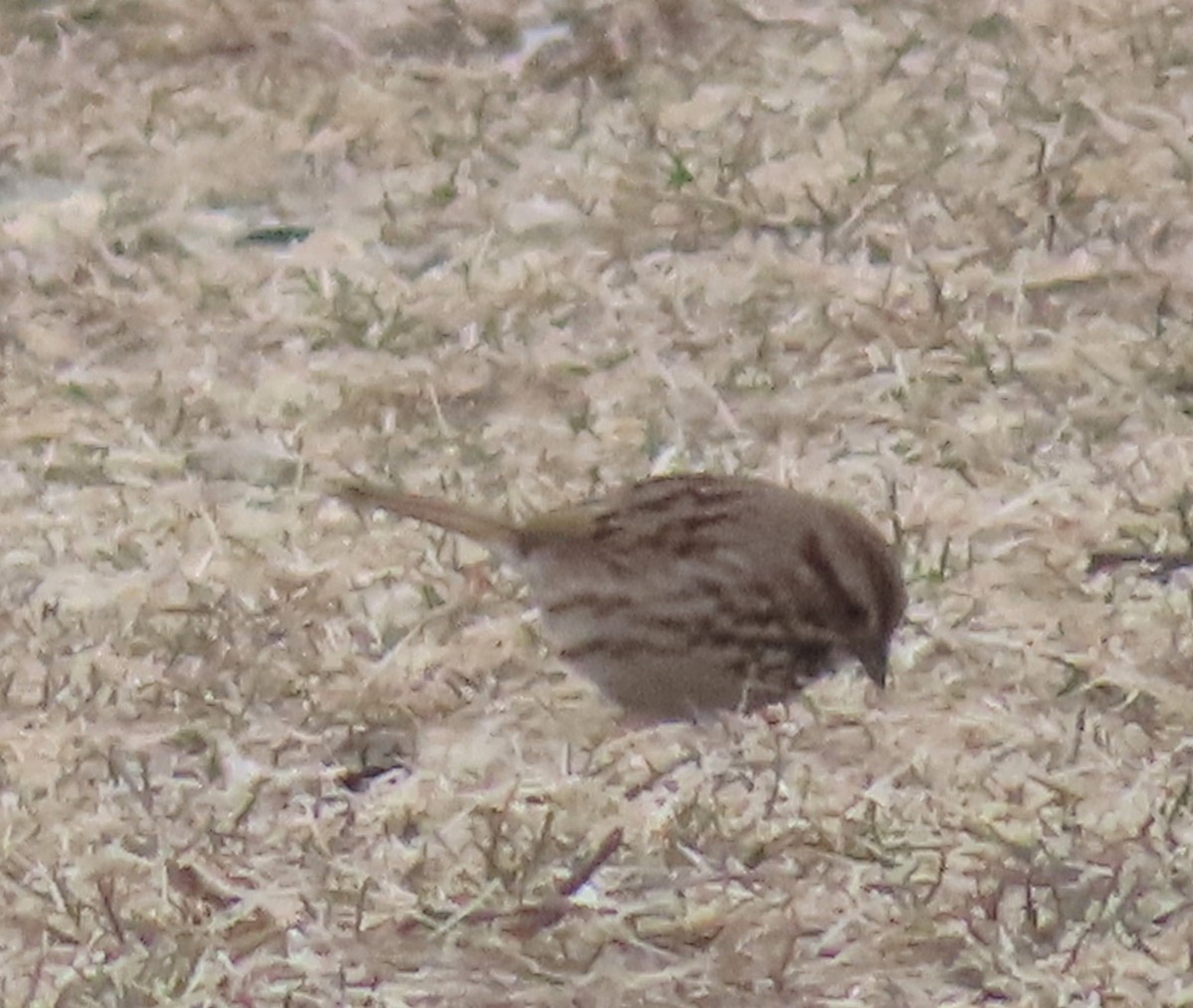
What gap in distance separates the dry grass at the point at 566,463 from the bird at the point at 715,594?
0.24ft

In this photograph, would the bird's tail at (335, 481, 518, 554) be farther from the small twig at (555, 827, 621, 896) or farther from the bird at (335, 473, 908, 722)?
the small twig at (555, 827, 621, 896)

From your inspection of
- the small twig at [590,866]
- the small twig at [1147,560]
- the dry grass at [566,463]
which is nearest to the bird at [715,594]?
the dry grass at [566,463]

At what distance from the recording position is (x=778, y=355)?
186 inches

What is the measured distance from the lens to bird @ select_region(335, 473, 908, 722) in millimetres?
3562

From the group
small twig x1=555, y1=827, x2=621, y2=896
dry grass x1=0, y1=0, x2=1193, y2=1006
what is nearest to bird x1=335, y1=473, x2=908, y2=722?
dry grass x1=0, y1=0, x2=1193, y2=1006

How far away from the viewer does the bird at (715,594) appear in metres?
3.56

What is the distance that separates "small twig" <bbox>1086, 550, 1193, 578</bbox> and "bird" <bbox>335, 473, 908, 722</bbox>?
0.43m

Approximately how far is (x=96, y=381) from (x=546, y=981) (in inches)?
75.3

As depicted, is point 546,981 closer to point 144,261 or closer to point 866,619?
point 866,619

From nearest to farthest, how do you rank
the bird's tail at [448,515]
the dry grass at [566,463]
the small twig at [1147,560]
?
1. the dry grass at [566,463]
2. the bird's tail at [448,515]
3. the small twig at [1147,560]

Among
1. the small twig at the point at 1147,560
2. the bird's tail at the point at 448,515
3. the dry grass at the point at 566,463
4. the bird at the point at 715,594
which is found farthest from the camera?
the small twig at the point at 1147,560

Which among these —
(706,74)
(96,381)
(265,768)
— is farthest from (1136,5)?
(265,768)

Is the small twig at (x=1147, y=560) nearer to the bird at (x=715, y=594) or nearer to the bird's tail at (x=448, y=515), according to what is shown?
the bird at (x=715, y=594)

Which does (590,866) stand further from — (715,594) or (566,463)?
(566,463)
